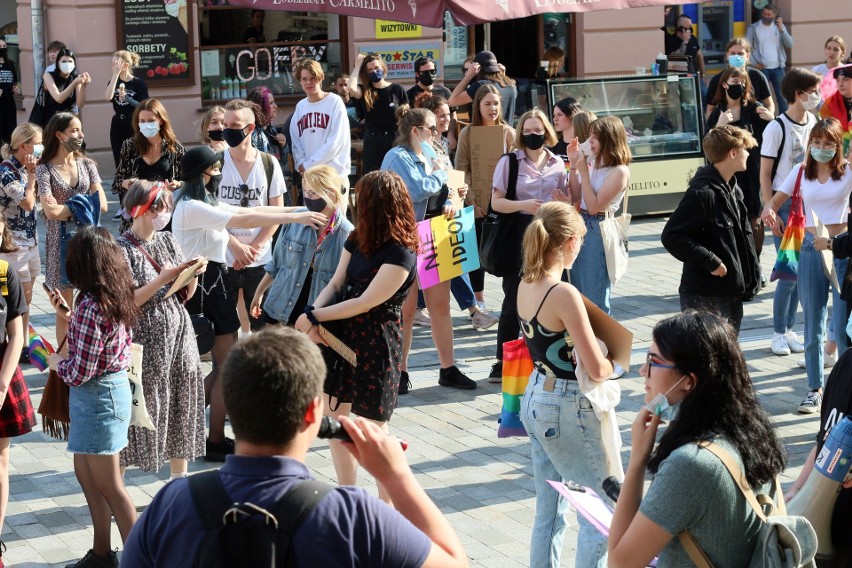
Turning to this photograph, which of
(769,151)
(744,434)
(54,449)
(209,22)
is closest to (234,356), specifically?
(744,434)

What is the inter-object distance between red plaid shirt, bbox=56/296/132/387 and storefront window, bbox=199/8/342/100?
1160 cm

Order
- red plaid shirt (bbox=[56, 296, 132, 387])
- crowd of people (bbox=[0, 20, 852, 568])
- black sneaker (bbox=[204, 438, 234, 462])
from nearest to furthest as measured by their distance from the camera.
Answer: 1. crowd of people (bbox=[0, 20, 852, 568])
2. red plaid shirt (bbox=[56, 296, 132, 387])
3. black sneaker (bbox=[204, 438, 234, 462])

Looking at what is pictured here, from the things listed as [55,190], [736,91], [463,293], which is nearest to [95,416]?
[55,190]

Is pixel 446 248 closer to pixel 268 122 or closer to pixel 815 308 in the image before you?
pixel 815 308

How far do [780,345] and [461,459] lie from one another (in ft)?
10.3

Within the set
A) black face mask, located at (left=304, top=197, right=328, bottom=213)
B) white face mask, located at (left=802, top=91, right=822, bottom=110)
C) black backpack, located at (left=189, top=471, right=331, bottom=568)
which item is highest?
white face mask, located at (left=802, top=91, right=822, bottom=110)

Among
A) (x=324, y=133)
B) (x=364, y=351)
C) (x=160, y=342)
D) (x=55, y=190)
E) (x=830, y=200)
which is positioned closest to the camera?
(x=364, y=351)

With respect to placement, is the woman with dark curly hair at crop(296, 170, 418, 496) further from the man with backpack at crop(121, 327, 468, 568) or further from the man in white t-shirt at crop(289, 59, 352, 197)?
the man in white t-shirt at crop(289, 59, 352, 197)

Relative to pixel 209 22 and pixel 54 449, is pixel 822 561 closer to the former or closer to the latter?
pixel 54 449

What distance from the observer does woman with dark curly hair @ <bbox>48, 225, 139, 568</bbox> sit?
5.46 meters

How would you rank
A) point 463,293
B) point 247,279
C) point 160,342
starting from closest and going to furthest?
point 160,342
point 247,279
point 463,293

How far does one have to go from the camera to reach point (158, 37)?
16.2 meters

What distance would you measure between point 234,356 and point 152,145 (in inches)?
253

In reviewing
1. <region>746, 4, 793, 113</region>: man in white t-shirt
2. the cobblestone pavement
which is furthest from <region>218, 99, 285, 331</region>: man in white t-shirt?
<region>746, 4, 793, 113</region>: man in white t-shirt
